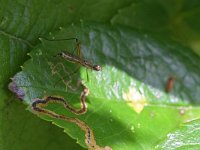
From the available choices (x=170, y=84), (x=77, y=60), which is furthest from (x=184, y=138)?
(x=77, y=60)

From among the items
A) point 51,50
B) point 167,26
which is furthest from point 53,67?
point 167,26

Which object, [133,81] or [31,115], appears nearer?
[31,115]

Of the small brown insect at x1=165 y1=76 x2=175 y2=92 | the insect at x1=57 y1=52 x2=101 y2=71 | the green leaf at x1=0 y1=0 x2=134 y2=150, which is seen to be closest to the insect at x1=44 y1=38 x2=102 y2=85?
the insect at x1=57 y1=52 x2=101 y2=71

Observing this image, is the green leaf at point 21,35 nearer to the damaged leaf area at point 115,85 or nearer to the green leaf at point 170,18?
the damaged leaf area at point 115,85

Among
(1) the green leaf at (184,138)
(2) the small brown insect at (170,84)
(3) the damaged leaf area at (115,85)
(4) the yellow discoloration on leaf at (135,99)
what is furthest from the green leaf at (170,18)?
(1) the green leaf at (184,138)

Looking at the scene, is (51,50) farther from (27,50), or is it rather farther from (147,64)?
(147,64)

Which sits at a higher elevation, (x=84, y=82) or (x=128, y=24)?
(x=128, y=24)

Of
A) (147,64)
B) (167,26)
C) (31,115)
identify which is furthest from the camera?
(167,26)
